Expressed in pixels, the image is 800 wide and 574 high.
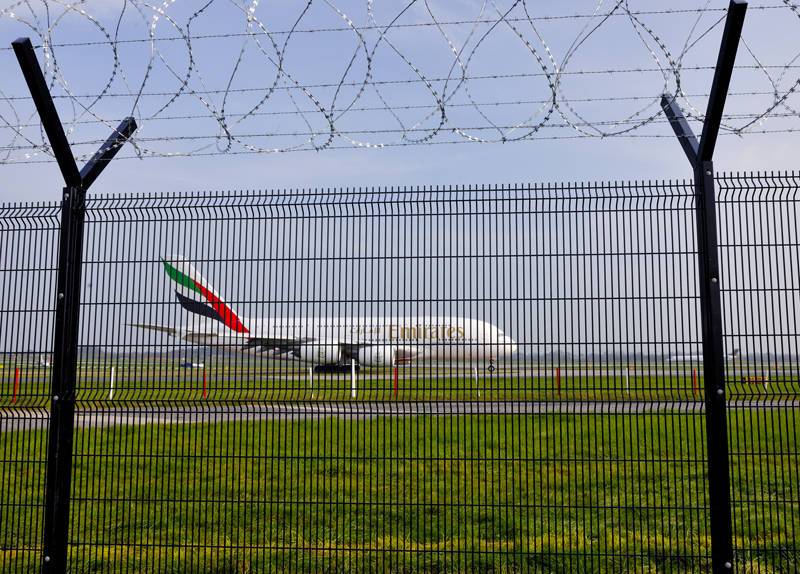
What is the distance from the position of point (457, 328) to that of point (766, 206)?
2.36 m

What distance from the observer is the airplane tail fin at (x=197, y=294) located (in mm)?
5434

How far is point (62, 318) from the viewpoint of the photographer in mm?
5434

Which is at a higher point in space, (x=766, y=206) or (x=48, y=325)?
(x=766, y=206)

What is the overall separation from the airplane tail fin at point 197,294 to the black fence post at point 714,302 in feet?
10.9

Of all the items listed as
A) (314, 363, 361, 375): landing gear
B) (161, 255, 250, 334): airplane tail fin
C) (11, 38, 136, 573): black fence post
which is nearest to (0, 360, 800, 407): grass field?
(314, 363, 361, 375): landing gear

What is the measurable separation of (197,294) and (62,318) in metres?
1.02

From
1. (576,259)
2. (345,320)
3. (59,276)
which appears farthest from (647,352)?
(59,276)

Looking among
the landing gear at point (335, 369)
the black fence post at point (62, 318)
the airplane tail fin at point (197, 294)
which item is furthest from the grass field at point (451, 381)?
the airplane tail fin at point (197, 294)

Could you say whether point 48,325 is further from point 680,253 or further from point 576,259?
point 680,253

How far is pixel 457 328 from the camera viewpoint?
17.1ft

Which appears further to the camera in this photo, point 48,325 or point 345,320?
point 48,325

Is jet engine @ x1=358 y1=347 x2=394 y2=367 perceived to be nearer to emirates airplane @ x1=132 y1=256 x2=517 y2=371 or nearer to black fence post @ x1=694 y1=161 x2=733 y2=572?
emirates airplane @ x1=132 y1=256 x2=517 y2=371

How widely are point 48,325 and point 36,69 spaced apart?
1945 mm

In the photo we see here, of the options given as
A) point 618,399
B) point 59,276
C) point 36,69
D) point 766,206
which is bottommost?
point 618,399
